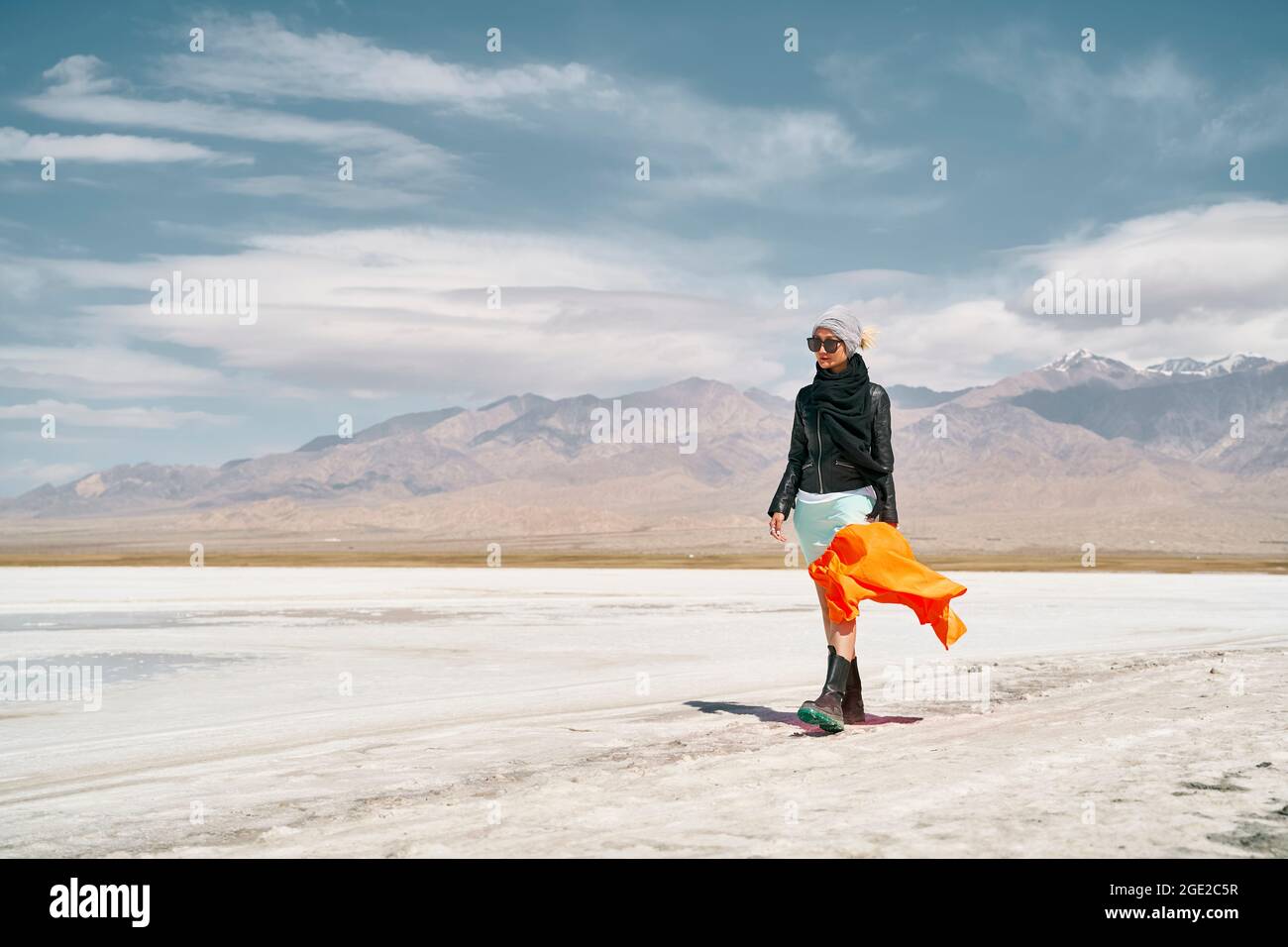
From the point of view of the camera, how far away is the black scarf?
723 cm

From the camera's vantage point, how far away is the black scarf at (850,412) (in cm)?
723

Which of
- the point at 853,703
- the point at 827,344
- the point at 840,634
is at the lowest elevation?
the point at 853,703

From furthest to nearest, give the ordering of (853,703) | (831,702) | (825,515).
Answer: (853,703), (825,515), (831,702)

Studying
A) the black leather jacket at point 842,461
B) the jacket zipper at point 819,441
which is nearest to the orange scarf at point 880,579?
the black leather jacket at point 842,461

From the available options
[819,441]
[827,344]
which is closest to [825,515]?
[819,441]

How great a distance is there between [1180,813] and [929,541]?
108 metres

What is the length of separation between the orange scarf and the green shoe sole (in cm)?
57

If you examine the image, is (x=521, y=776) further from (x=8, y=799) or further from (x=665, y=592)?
(x=665, y=592)

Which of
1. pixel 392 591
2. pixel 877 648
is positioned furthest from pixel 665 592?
pixel 877 648

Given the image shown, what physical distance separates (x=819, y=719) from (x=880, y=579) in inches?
34.9

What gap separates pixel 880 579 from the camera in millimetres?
6922

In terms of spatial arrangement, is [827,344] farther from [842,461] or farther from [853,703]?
[853,703]

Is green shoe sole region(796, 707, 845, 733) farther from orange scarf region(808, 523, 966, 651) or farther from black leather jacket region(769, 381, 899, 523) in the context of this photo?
black leather jacket region(769, 381, 899, 523)

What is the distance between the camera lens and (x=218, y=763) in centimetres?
686
